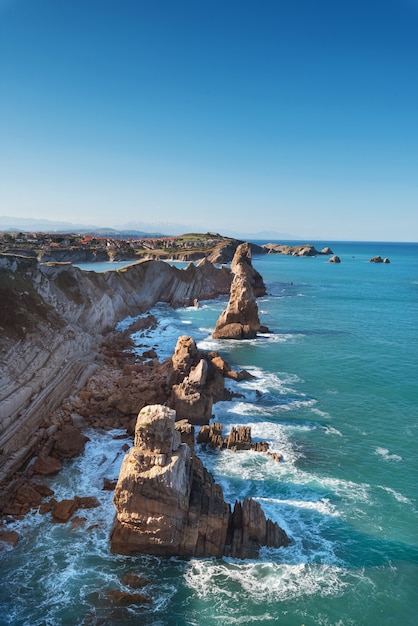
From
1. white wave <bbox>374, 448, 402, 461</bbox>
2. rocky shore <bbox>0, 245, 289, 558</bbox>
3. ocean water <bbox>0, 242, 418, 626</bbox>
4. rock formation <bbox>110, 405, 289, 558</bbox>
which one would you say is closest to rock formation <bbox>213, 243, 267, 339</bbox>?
rocky shore <bbox>0, 245, 289, 558</bbox>

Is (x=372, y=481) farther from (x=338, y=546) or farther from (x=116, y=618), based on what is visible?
(x=116, y=618)

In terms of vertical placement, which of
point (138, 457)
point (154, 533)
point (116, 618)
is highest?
point (138, 457)

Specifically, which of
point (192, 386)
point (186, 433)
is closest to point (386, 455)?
point (186, 433)

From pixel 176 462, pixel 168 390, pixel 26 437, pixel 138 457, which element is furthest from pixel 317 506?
pixel 26 437

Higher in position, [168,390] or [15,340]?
[15,340]

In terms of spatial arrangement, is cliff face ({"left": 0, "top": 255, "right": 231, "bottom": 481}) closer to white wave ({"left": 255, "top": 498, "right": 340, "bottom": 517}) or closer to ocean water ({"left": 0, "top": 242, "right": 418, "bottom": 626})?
ocean water ({"left": 0, "top": 242, "right": 418, "bottom": 626})

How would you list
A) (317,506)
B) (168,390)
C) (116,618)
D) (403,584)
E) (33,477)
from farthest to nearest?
(168,390), (33,477), (317,506), (403,584), (116,618)

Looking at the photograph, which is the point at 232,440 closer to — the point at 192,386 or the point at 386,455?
the point at 192,386

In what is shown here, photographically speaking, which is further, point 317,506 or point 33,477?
point 33,477
